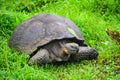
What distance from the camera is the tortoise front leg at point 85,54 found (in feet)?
20.3

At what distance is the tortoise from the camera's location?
5902 mm

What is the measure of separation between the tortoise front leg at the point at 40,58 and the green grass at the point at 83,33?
8 cm

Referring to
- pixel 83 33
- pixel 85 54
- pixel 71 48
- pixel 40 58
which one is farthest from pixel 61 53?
pixel 83 33

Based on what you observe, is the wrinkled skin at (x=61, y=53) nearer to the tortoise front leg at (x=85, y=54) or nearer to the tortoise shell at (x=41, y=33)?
the tortoise front leg at (x=85, y=54)

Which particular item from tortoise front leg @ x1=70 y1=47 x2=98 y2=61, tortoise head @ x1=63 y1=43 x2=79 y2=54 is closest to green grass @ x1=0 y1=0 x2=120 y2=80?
tortoise front leg @ x1=70 y1=47 x2=98 y2=61

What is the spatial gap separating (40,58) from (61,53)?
1.19 feet

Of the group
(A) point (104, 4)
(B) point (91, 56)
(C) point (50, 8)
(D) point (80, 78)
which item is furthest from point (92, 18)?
(D) point (80, 78)

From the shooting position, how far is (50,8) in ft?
28.2

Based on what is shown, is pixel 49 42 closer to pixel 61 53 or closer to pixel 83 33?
pixel 61 53

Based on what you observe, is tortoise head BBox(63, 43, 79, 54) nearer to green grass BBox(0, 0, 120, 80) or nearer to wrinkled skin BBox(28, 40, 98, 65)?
wrinkled skin BBox(28, 40, 98, 65)

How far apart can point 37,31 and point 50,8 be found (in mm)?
2581

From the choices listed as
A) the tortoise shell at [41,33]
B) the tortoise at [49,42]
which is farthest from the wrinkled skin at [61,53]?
the tortoise shell at [41,33]

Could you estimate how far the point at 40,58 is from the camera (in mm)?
5836

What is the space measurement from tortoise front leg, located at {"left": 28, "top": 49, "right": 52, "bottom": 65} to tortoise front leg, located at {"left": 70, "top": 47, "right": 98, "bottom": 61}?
1.61 ft
